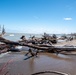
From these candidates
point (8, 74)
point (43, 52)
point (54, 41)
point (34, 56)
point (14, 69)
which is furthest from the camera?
point (54, 41)

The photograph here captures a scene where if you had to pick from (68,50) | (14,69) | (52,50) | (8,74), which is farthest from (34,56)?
(8,74)

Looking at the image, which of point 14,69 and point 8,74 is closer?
point 8,74

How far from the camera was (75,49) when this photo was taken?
14.4 m

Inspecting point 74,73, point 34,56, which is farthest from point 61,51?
point 74,73

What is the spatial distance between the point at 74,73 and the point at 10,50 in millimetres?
9080

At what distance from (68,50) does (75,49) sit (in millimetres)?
655

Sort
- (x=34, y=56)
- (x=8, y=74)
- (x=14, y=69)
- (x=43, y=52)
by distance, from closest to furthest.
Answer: (x=8, y=74), (x=14, y=69), (x=34, y=56), (x=43, y=52)

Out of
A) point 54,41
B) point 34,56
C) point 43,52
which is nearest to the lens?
point 34,56

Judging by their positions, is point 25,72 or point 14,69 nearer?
point 25,72

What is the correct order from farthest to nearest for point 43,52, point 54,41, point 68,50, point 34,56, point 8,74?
point 54,41, point 43,52, point 68,50, point 34,56, point 8,74

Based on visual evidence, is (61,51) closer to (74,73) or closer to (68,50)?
(68,50)

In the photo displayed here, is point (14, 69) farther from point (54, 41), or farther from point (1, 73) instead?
point (54, 41)

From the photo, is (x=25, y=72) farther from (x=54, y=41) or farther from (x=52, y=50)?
(x=54, y=41)

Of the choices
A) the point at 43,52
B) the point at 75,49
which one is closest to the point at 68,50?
the point at 75,49
